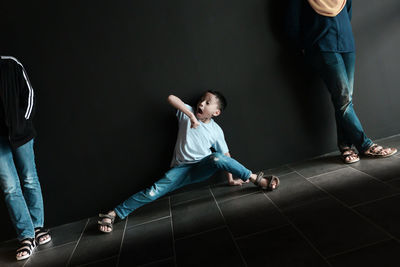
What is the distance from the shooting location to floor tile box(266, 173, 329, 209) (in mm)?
1787

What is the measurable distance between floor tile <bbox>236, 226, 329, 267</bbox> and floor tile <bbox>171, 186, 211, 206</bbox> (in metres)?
0.79

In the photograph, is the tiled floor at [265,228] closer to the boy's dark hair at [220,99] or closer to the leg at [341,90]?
the leg at [341,90]

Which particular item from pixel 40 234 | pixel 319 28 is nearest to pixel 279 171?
pixel 319 28

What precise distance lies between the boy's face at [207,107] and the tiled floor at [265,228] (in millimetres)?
627

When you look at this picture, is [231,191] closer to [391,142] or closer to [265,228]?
[265,228]

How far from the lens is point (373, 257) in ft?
3.81

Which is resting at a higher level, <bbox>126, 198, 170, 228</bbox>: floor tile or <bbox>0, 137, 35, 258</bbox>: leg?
<bbox>0, 137, 35, 258</bbox>: leg

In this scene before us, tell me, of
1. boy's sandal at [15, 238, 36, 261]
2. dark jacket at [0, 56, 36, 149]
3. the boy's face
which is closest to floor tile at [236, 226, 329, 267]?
the boy's face

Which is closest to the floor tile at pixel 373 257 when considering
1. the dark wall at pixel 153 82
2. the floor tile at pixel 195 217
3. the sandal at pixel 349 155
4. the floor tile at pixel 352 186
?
the floor tile at pixel 352 186

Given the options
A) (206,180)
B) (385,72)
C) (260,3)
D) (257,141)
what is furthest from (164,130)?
(385,72)

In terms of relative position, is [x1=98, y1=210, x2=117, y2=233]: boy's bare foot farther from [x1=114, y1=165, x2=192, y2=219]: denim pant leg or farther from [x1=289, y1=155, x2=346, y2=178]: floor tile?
[x1=289, y1=155, x2=346, y2=178]: floor tile

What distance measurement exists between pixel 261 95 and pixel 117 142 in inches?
50.4

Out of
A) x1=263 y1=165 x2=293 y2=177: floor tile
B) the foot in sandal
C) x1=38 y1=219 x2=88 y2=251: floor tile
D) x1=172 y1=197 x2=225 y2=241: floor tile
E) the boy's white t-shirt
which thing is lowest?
x1=38 y1=219 x2=88 y2=251: floor tile

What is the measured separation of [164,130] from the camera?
2.30m
